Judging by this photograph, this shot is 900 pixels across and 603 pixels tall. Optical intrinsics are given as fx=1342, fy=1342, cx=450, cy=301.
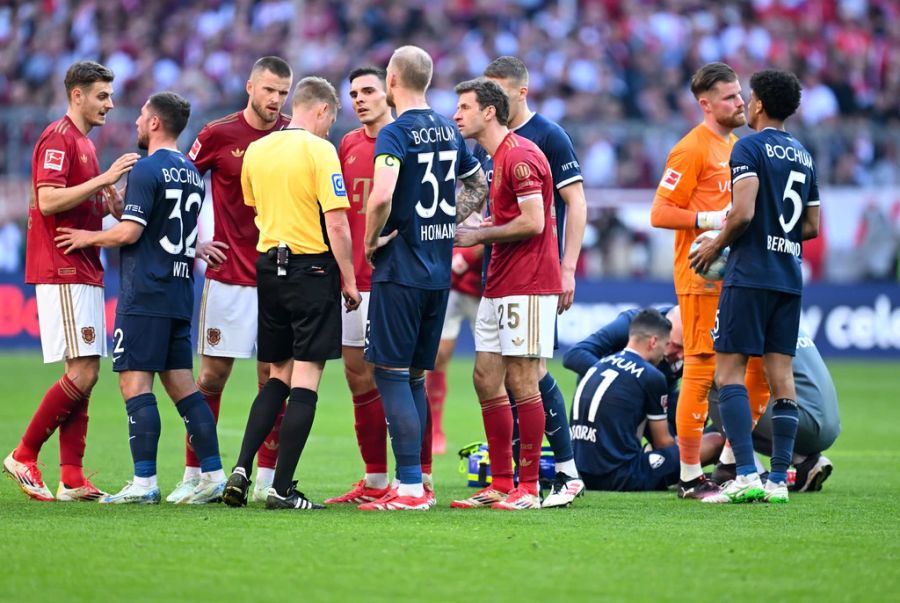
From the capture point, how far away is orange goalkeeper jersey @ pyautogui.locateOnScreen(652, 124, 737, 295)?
827cm

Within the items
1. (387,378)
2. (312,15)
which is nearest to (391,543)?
(387,378)

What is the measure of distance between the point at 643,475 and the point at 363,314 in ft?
7.61

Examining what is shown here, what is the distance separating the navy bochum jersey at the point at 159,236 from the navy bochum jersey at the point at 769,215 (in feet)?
10.3

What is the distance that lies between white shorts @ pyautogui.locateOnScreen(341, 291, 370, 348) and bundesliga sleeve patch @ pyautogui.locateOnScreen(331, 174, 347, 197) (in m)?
0.87

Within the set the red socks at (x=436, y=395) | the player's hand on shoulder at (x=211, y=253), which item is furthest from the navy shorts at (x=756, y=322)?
the red socks at (x=436, y=395)

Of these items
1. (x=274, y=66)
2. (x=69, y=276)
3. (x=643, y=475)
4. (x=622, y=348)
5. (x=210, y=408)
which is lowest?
(x=643, y=475)

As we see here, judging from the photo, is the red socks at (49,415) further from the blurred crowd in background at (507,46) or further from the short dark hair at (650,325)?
the blurred crowd in background at (507,46)

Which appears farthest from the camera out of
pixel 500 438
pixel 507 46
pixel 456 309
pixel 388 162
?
pixel 507 46

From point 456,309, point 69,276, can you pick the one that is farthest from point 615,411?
point 69,276

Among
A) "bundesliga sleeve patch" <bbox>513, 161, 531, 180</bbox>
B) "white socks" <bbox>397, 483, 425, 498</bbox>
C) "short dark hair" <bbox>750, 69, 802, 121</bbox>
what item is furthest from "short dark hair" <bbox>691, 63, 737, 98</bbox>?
"white socks" <bbox>397, 483, 425, 498</bbox>

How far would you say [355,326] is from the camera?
796 cm

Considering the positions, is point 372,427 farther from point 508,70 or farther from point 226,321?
point 508,70

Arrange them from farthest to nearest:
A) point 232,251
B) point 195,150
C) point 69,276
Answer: point 195,150 < point 232,251 < point 69,276

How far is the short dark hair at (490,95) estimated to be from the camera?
756 centimetres
